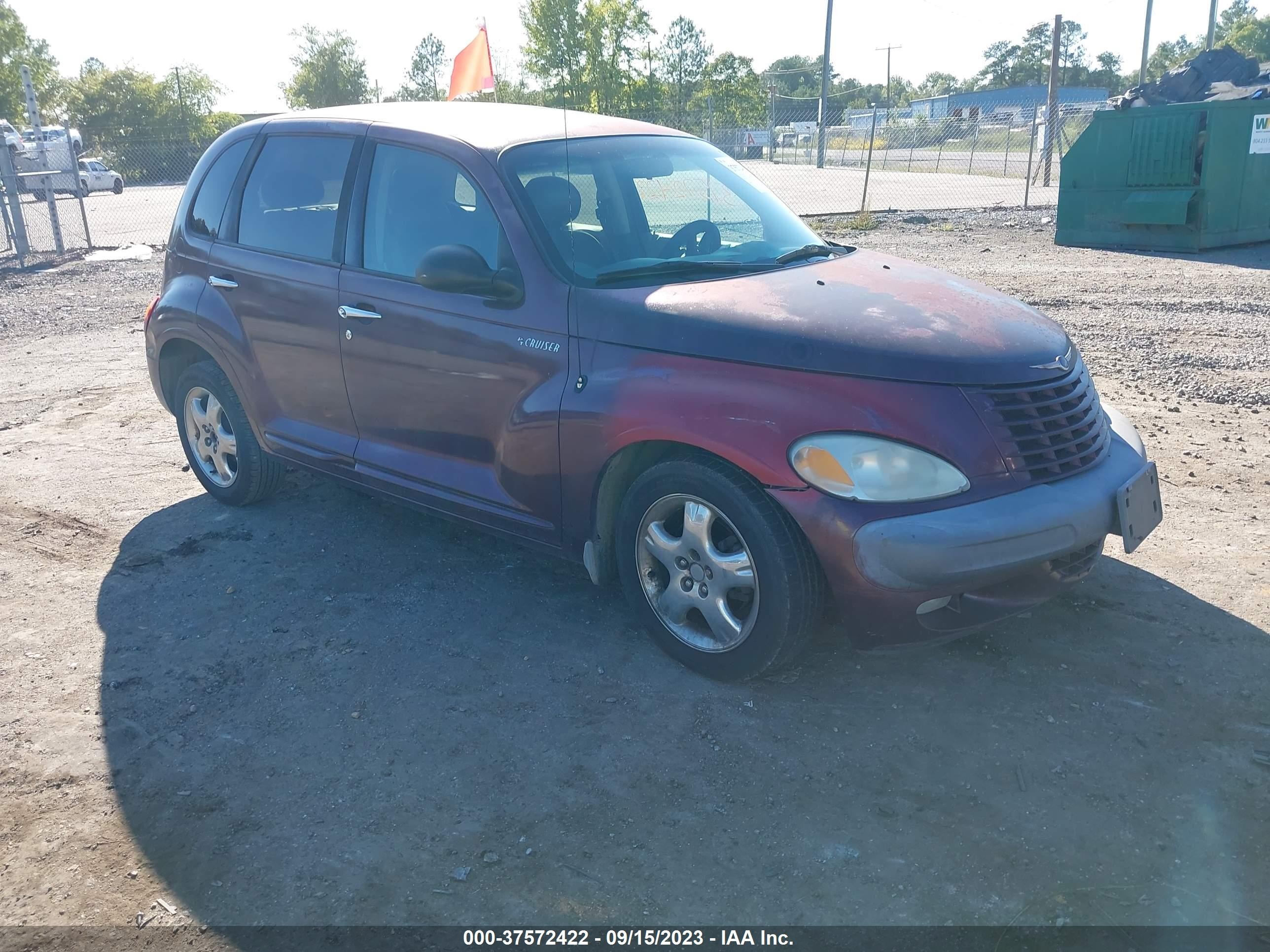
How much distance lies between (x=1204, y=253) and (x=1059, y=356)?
1193 cm

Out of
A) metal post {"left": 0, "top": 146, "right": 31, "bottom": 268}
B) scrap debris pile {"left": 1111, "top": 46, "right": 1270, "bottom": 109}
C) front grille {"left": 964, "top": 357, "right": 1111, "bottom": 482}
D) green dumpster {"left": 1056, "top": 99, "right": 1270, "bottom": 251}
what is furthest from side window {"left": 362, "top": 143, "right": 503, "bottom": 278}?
metal post {"left": 0, "top": 146, "right": 31, "bottom": 268}

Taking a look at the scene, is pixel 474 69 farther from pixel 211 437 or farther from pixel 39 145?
pixel 39 145

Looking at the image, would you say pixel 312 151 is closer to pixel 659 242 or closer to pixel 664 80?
pixel 659 242

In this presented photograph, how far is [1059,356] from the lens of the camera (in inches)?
140

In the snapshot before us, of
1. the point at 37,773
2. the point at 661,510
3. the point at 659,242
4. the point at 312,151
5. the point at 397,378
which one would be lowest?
the point at 37,773

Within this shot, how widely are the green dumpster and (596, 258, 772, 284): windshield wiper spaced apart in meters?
11.7

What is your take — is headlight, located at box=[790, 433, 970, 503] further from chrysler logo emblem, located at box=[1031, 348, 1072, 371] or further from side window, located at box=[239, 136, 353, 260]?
side window, located at box=[239, 136, 353, 260]

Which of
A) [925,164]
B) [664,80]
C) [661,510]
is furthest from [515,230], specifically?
[925,164]

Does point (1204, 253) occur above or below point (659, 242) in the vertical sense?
below

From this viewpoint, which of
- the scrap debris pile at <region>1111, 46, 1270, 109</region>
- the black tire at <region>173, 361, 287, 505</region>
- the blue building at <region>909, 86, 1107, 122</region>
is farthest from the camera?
the blue building at <region>909, 86, 1107, 122</region>

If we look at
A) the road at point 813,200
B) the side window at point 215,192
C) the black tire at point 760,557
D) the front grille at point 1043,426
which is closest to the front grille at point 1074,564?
the front grille at point 1043,426

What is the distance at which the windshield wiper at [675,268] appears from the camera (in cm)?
388

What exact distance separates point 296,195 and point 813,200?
20.4 metres

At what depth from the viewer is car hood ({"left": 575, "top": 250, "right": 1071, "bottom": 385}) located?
3277 millimetres
